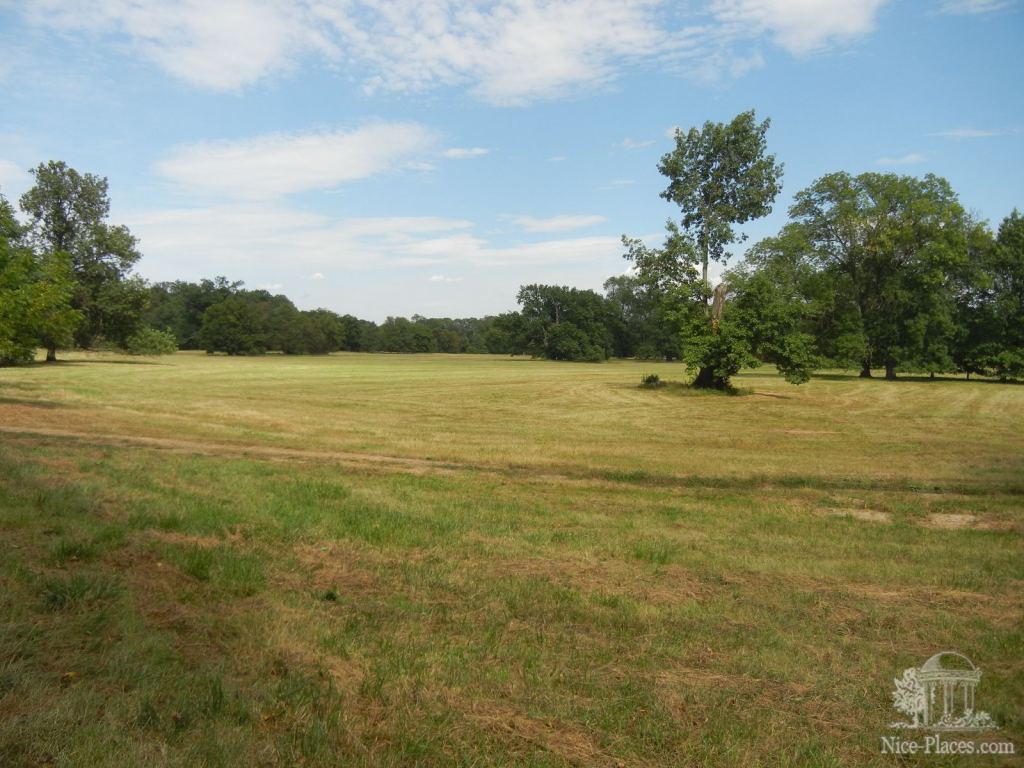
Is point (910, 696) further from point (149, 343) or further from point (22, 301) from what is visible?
point (149, 343)

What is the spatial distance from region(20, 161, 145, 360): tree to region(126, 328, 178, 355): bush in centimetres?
305

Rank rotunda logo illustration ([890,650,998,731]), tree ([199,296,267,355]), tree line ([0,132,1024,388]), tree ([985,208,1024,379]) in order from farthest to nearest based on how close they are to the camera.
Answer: tree ([199,296,267,355]) < tree ([985,208,1024,379]) < tree line ([0,132,1024,388]) < rotunda logo illustration ([890,650,998,731])

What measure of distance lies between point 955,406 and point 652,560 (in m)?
32.6

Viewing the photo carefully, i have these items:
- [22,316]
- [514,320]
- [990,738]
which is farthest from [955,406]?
[514,320]

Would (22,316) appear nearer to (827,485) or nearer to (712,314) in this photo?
(827,485)

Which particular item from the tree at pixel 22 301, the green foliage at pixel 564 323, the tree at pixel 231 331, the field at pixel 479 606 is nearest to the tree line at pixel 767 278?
the tree at pixel 22 301

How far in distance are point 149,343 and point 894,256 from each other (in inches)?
2729

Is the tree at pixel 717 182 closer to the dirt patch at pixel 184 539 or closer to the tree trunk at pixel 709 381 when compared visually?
the tree trunk at pixel 709 381

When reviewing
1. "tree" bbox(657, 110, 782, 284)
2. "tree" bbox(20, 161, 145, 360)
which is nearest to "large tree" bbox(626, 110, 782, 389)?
"tree" bbox(657, 110, 782, 284)

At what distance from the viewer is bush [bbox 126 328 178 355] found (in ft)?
209

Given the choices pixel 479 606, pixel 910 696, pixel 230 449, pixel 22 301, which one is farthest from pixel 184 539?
pixel 22 301

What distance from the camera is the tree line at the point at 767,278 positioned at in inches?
1406

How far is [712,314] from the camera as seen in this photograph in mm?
37438

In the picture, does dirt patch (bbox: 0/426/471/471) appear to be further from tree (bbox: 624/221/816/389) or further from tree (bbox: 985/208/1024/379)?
tree (bbox: 985/208/1024/379)
